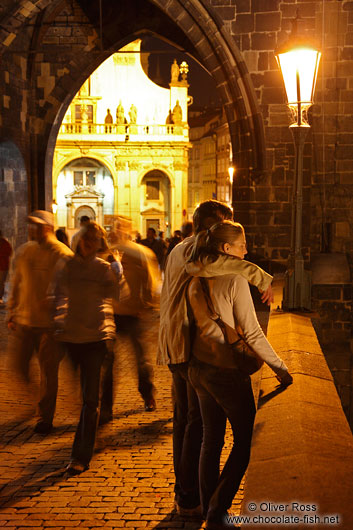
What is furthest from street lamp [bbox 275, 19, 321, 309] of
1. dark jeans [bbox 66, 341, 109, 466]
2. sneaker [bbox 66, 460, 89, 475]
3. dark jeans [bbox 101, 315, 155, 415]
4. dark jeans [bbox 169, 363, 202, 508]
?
dark jeans [bbox 169, 363, 202, 508]

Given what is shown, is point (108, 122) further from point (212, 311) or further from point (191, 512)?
point (212, 311)

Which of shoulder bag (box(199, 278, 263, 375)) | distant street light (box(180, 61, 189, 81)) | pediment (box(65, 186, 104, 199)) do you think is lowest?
shoulder bag (box(199, 278, 263, 375))

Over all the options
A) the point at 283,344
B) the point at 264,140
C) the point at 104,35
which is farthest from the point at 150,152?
the point at 283,344

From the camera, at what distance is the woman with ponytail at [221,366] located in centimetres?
363

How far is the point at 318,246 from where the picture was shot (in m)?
12.2

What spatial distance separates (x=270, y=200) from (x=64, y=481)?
318 inches

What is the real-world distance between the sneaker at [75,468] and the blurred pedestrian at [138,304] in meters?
1.52

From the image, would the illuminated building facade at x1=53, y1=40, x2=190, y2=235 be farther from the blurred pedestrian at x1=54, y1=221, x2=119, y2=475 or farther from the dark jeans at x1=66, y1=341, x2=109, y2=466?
the dark jeans at x1=66, y1=341, x2=109, y2=466

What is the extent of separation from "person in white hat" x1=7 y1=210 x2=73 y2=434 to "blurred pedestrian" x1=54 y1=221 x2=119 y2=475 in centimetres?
55

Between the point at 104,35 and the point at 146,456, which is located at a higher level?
the point at 104,35

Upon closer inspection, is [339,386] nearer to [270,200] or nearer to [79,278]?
[270,200]

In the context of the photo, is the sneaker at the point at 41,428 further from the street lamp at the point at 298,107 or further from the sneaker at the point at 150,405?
the street lamp at the point at 298,107

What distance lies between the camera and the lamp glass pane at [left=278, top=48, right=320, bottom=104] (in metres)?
6.82

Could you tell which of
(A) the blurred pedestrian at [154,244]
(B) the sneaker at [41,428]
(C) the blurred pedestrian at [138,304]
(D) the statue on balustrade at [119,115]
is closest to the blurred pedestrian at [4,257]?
(A) the blurred pedestrian at [154,244]
